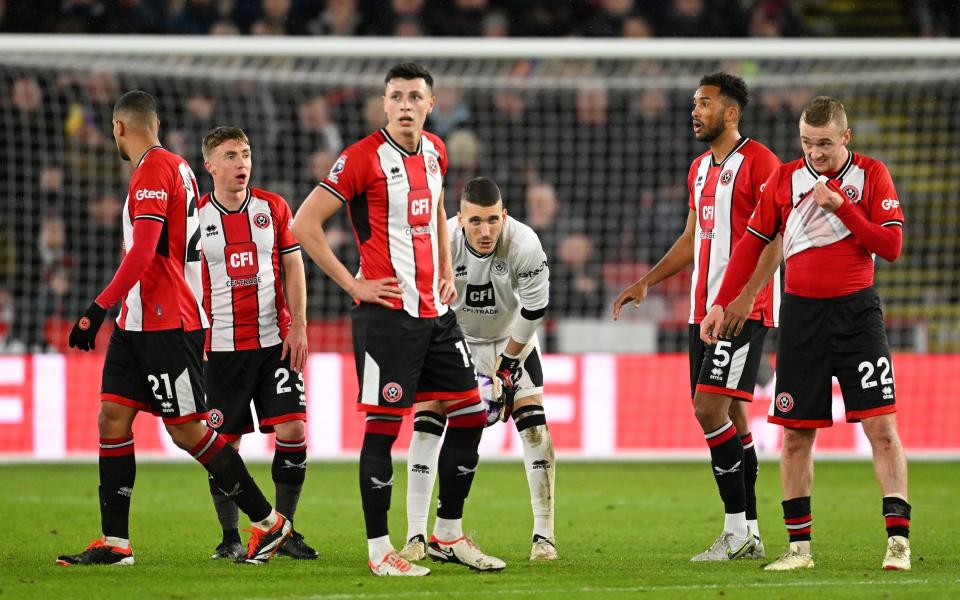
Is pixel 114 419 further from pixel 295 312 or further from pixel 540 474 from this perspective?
pixel 540 474

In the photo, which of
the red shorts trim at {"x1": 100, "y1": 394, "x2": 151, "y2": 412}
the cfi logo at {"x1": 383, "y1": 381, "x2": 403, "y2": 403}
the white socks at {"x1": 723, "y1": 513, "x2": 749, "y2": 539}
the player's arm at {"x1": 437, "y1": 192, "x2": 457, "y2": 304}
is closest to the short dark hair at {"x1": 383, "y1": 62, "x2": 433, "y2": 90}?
the player's arm at {"x1": 437, "y1": 192, "x2": 457, "y2": 304}

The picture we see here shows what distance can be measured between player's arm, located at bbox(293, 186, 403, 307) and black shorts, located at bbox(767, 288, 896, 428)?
1873 mm

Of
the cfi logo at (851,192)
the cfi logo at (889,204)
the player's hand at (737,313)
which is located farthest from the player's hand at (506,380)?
the cfi logo at (889,204)

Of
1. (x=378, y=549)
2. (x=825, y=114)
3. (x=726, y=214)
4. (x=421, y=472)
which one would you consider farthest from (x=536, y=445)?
(x=825, y=114)

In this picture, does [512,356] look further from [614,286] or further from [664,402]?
[614,286]

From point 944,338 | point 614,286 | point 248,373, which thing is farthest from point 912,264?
point 248,373

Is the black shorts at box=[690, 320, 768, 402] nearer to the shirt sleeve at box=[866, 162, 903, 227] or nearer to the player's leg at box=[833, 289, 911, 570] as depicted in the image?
the player's leg at box=[833, 289, 911, 570]

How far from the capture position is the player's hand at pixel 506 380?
6.90 m

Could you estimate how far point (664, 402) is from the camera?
12070mm

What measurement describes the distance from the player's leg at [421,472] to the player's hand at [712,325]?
4.42 feet

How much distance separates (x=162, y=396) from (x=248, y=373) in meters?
0.75

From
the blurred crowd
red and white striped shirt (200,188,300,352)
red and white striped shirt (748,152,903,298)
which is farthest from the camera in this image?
the blurred crowd

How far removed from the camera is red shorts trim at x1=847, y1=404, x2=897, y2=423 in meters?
6.06

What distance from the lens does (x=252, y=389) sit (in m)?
7.04
